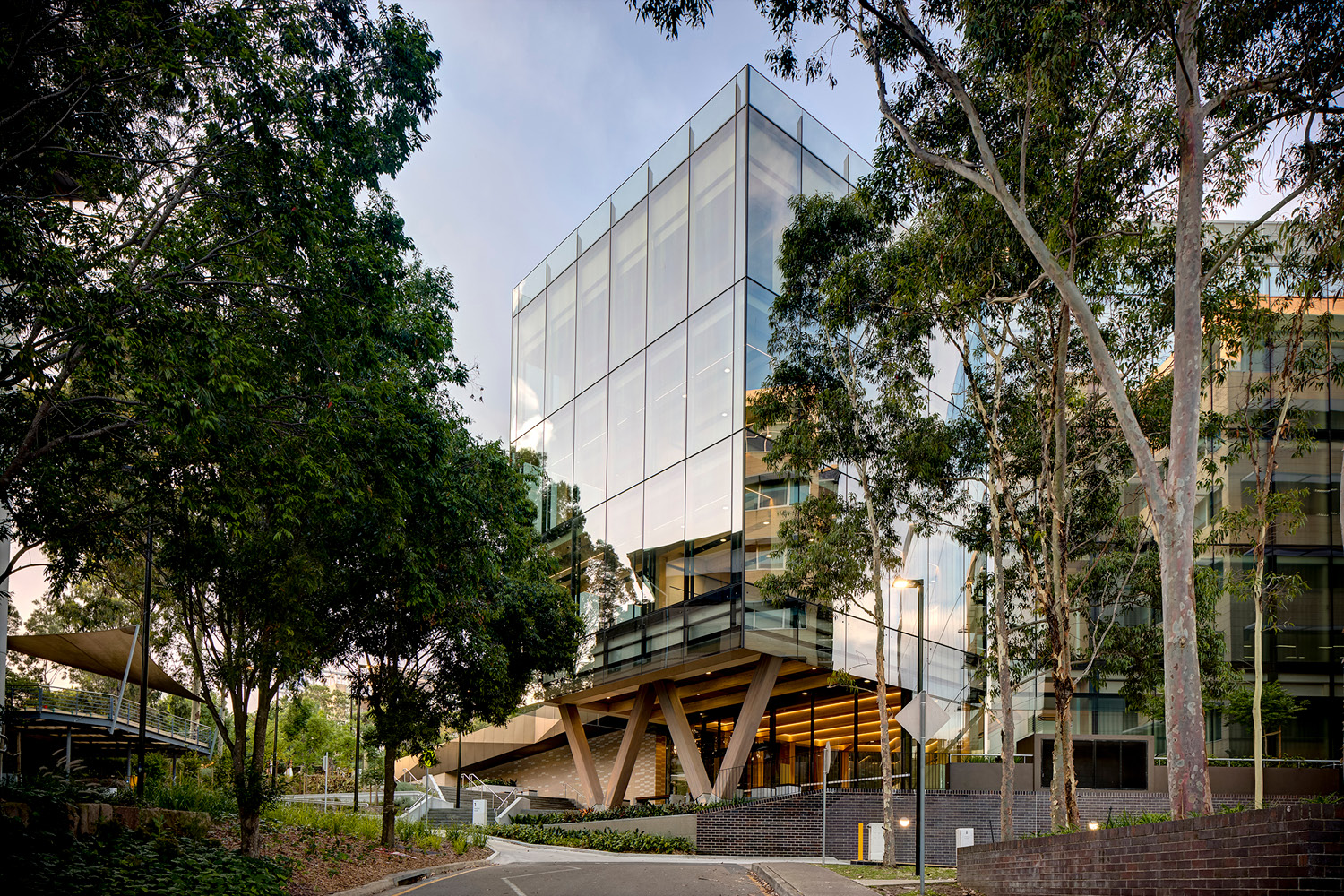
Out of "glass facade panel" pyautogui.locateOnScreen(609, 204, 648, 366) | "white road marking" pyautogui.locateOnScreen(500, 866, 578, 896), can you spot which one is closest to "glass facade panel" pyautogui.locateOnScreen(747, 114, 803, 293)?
"glass facade panel" pyautogui.locateOnScreen(609, 204, 648, 366)

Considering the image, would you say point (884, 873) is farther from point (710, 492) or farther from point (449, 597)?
point (710, 492)

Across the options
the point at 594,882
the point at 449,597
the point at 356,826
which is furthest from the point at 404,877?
the point at 356,826

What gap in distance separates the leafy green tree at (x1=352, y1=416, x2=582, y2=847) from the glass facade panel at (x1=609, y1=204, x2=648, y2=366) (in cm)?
988

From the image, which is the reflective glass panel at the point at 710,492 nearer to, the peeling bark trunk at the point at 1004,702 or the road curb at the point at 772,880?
the peeling bark trunk at the point at 1004,702

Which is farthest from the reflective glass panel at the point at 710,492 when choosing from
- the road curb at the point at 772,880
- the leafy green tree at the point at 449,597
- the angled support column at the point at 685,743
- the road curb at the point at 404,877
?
the road curb at the point at 404,877

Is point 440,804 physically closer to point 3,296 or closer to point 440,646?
point 440,646

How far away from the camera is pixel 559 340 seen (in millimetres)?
44062

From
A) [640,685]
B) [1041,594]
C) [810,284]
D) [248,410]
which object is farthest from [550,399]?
[248,410]

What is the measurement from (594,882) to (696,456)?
16.8 m

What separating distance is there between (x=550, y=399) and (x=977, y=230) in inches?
1119

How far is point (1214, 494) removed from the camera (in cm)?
4188

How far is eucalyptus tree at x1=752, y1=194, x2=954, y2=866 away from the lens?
2389cm

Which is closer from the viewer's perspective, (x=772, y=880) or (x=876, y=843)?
(x=772, y=880)

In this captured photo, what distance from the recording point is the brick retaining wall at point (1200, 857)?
712cm
